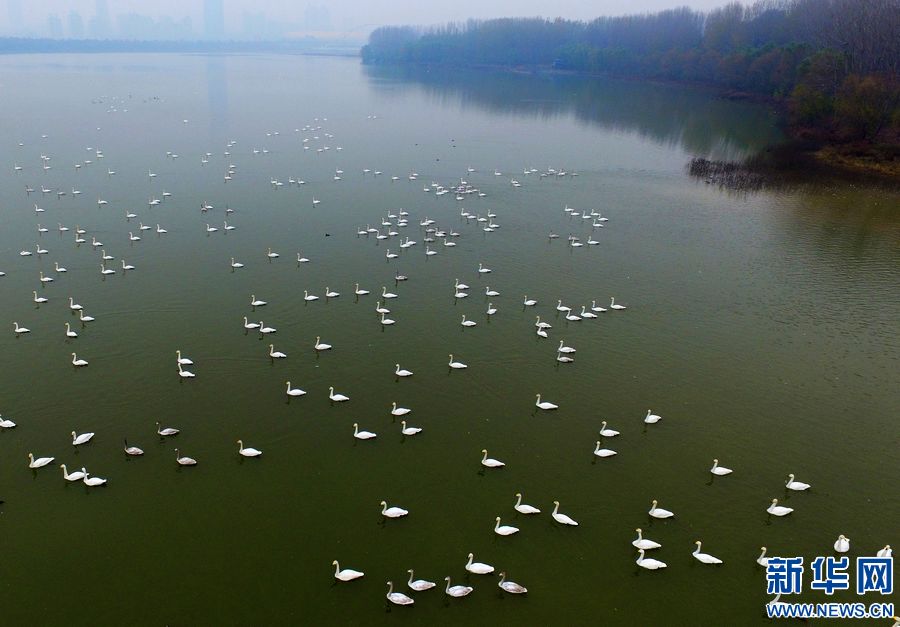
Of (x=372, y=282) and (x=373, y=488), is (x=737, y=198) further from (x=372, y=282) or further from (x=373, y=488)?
(x=373, y=488)

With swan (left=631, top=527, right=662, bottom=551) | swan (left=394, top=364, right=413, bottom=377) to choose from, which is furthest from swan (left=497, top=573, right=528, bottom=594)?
swan (left=394, top=364, right=413, bottom=377)

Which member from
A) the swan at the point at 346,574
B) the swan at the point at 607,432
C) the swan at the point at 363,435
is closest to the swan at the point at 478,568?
the swan at the point at 346,574

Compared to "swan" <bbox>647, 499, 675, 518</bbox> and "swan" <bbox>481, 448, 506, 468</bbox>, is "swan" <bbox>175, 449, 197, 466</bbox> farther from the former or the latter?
"swan" <bbox>647, 499, 675, 518</bbox>

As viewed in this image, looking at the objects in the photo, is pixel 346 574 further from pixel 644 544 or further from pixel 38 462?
A: pixel 38 462

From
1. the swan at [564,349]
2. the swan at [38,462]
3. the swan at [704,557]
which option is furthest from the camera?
the swan at [564,349]

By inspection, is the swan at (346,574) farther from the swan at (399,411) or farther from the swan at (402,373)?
the swan at (402,373)

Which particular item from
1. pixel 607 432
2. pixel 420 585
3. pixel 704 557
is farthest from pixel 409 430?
pixel 704 557
